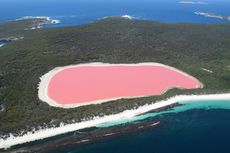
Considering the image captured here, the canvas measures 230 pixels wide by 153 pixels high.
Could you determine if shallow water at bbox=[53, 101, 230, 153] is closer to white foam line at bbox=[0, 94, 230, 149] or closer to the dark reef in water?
the dark reef in water

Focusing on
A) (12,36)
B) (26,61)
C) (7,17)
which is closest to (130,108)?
(26,61)

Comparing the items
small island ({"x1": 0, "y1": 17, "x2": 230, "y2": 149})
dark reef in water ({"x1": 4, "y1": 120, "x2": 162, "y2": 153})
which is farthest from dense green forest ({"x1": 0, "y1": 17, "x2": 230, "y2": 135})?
dark reef in water ({"x1": 4, "y1": 120, "x2": 162, "y2": 153})

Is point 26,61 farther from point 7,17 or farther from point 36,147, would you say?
point 7,17

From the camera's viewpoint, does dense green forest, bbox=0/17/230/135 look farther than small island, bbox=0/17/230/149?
Yes

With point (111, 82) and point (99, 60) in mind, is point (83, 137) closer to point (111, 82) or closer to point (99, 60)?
point (111, 82)

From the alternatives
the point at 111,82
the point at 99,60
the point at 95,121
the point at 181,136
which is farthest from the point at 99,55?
the point at 181,136

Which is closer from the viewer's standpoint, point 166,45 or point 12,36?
point 166,45
